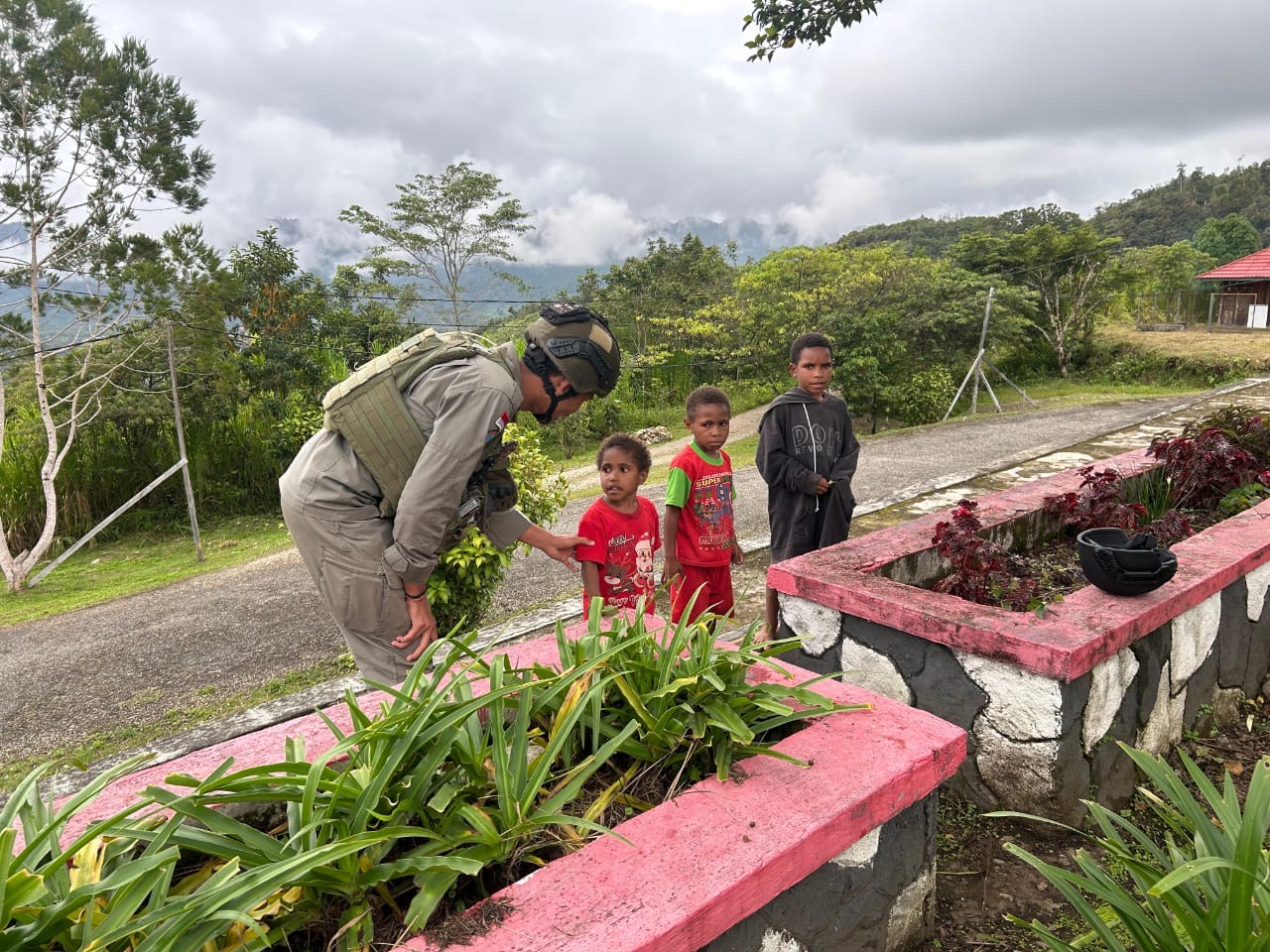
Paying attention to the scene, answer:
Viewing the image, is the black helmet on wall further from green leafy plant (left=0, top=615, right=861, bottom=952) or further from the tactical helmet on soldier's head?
the tactical helmet on soldier's head

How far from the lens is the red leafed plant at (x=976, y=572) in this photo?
2.49 metres

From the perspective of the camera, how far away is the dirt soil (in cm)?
173

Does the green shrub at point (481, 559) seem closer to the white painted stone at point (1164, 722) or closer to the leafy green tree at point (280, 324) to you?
the white painted stone at point (1164, 722)

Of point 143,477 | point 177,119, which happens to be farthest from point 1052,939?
point 143,477

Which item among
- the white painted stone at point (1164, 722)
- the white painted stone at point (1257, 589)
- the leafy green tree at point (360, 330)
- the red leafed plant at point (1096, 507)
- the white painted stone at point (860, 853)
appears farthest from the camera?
the leafy green tree at point (360, 330)

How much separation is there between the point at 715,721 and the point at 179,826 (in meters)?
0.94

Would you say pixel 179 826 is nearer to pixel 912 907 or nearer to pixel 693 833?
pixel 693 833

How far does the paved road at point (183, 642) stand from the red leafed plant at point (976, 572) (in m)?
2.71

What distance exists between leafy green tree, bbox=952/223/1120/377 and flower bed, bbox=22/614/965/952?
791 inches

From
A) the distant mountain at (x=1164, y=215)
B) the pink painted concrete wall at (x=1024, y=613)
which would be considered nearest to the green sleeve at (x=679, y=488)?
the pink painted concrete wall at (x=1024, y=613)

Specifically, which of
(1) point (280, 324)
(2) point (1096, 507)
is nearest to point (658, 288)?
(1) point (280, 324)

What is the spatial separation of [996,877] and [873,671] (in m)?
0.64

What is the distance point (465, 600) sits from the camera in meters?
3.76

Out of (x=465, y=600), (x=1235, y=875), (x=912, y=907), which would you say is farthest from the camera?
(x=465, y=600)
